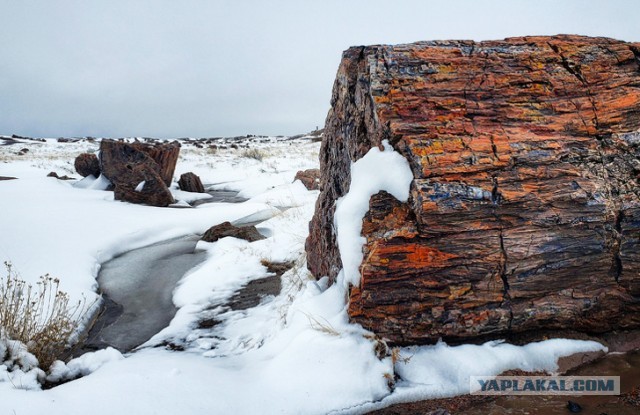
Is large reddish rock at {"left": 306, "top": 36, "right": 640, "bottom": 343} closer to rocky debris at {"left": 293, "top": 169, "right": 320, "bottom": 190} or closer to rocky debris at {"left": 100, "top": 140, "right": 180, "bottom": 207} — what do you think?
rocky debris at {"left": 100, "top": 140, "right": 180, "bottom": 207}

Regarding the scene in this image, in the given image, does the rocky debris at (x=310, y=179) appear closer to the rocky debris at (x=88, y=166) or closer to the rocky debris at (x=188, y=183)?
the rocky debris at (x=188, y=183)

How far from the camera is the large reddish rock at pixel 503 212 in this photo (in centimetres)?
278

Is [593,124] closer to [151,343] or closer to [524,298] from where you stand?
[524,298]

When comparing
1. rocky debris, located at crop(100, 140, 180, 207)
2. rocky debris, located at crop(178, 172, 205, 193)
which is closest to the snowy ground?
rocky debris, located at crop(100, 140, 180, 207)

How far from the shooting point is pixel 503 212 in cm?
281

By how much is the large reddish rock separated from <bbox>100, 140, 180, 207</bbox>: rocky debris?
338 inches

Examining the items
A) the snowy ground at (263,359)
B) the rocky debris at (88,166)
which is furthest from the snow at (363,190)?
the rocky debris at (88,166)

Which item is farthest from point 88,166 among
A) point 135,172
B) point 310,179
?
point 310,179

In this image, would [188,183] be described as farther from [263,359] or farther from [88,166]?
[263,359]

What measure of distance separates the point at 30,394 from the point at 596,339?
4.12 meters

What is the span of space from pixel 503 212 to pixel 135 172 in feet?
34.1

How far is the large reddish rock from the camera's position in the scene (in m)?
2.78

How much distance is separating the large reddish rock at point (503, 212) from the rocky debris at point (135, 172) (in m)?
8.59

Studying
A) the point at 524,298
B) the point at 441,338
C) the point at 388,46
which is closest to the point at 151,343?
the point at 441,338
